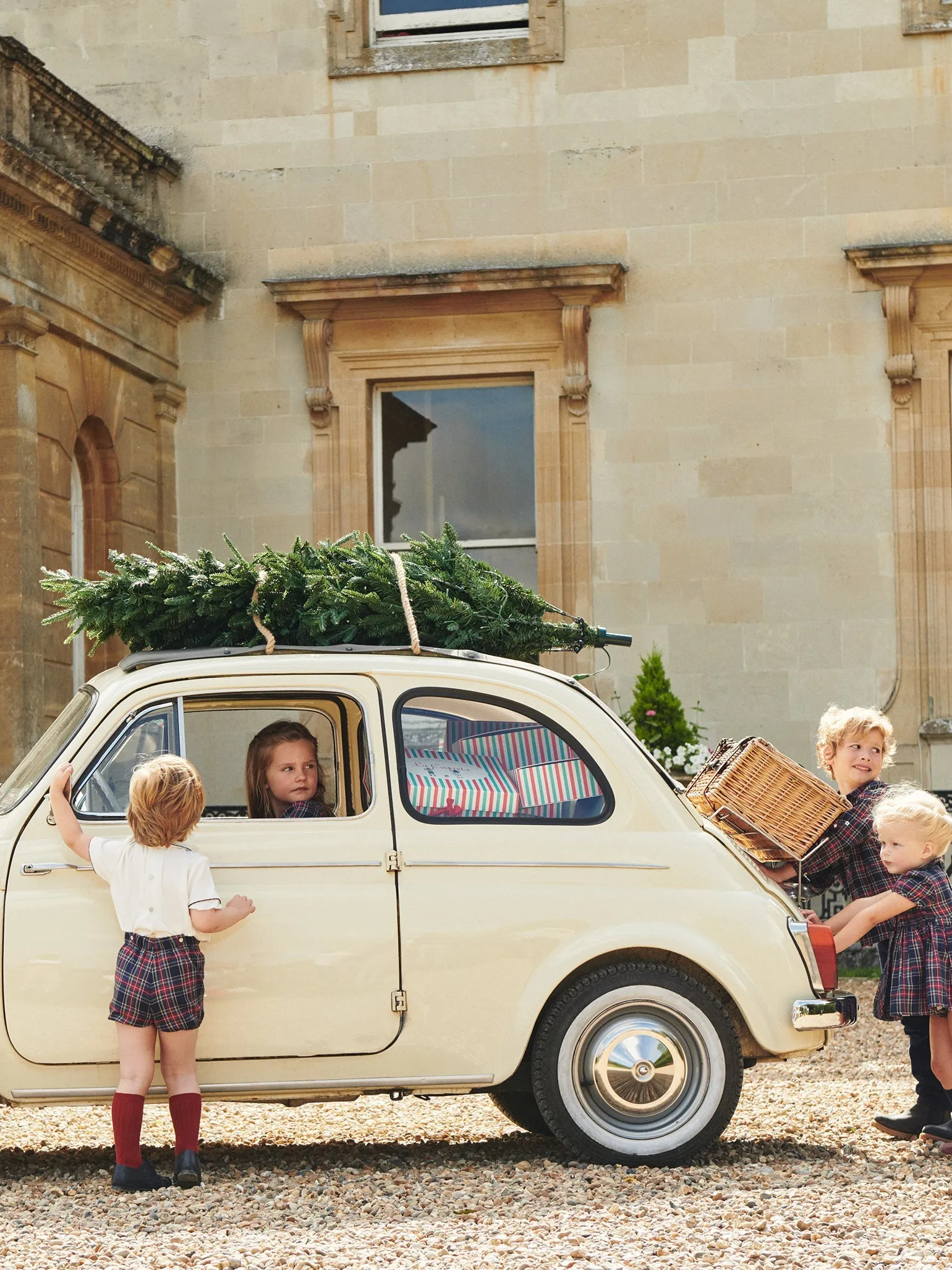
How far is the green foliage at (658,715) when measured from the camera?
1312cm

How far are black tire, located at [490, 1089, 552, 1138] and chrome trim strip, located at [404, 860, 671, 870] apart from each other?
1.09m

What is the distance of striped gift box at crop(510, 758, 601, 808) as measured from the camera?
614cm

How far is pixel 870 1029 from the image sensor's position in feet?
34.3

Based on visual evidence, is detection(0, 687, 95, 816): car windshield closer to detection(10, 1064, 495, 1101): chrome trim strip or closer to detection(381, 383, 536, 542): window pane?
detection(10, 1064, 495, 1101): chrome trim strip

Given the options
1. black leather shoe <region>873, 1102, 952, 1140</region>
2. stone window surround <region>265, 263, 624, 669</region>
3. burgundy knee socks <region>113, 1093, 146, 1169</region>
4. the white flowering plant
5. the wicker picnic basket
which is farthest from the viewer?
stone window surround <region>265, 263, 624, 669</region>

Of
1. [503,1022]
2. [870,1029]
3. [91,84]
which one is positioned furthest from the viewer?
[91,84]

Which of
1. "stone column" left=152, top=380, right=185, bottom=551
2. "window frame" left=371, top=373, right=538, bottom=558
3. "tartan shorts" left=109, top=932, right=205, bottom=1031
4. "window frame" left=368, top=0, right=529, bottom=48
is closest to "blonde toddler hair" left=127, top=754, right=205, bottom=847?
"tartan shorts" left=109, top=932, right=205, bottom=1031

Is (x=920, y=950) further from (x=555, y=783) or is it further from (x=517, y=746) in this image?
(x=517, y=746)

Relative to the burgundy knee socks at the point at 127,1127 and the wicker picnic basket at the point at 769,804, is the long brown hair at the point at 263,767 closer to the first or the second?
the burgundy knee socks at the point at 127,1127

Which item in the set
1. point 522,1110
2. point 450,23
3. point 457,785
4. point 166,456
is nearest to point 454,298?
point 450,23

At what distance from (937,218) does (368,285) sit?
4225 millimetres

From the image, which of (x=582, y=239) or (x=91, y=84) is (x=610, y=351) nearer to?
(x=582, y=239)

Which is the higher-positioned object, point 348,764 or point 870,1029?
point 348,764

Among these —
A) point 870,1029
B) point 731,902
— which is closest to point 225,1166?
point 731,902
